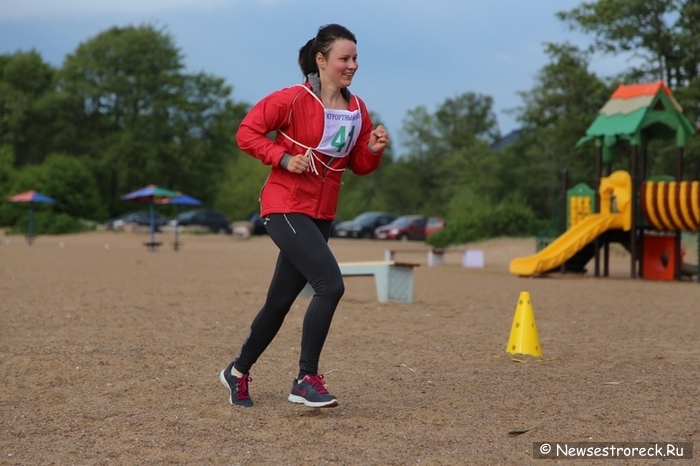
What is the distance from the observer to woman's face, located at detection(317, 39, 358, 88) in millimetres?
5055

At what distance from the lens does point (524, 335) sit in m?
7.45

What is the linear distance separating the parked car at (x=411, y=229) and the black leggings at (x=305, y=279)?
40.1 m

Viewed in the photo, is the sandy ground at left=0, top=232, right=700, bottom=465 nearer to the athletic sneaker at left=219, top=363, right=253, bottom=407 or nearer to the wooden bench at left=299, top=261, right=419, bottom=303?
the athletic sneaker at left=219, top=363, right=253, bottom=407

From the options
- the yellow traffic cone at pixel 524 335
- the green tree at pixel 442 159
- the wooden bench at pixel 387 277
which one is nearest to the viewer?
the yellow traffic cone at pixel 524 335

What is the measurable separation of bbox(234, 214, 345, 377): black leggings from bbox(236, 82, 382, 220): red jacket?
0.08 metres

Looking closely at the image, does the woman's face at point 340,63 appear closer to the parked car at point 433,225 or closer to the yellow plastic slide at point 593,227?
the yellow plastic slide at point 593,227

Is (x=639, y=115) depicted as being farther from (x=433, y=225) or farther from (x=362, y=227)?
(x=362, y=227)

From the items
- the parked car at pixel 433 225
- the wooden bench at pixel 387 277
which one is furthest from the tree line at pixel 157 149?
the wooden bench at pixel 387 277

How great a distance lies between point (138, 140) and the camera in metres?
68.9

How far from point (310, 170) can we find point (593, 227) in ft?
50.8

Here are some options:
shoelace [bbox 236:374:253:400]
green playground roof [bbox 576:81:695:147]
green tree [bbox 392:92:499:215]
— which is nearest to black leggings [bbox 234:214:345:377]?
shoelace [bbox 236:374:253:400]

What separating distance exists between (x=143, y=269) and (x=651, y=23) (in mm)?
23705

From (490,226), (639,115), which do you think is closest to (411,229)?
(490,226)

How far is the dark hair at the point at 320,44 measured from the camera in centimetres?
511
